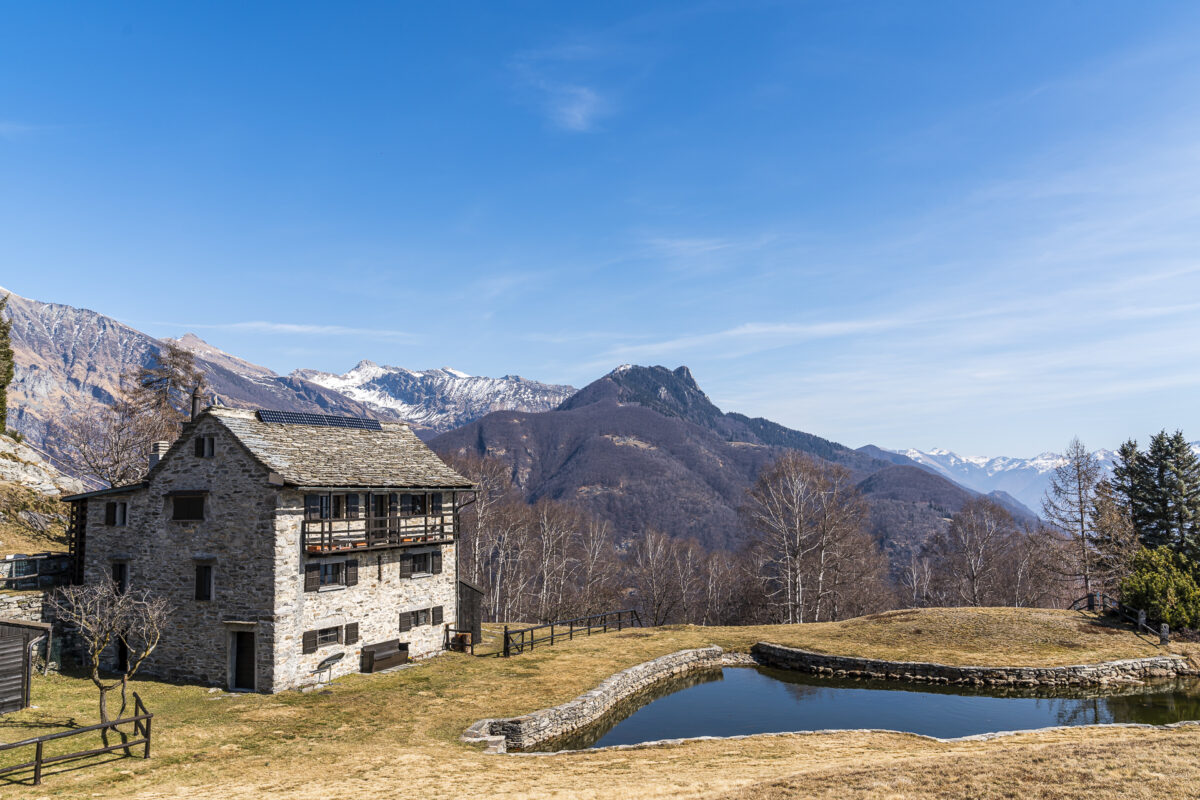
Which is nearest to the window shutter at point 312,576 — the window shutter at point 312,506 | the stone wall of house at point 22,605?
the window shutter at point 312,506

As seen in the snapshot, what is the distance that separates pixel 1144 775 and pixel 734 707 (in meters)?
19.2

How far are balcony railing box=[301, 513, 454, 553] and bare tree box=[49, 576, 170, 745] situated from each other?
21.5 feet

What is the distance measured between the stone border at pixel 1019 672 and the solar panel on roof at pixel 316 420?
31755mm

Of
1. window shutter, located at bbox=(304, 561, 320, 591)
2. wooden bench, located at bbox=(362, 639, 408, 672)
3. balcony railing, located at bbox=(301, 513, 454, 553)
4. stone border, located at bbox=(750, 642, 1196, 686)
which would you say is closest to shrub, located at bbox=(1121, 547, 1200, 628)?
stone border, located at bbox=(750, 642, 1196, 686)

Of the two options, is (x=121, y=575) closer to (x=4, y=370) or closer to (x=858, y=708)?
(x=4, y=370)

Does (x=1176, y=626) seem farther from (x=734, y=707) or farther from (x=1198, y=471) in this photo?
(x=734, y=707)

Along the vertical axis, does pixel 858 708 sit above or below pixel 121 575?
below

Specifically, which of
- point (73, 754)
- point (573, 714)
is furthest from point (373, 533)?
point (73, 754)

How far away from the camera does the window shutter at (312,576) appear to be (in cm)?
3097

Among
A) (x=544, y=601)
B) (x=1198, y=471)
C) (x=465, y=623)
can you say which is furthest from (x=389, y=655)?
(x=1198, y=471)

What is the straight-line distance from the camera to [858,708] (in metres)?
32.9

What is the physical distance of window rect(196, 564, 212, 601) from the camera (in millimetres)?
31062

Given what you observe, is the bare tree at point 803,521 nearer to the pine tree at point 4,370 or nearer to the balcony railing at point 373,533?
the balcony railing at point 373,533

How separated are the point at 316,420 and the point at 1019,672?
137ft
